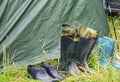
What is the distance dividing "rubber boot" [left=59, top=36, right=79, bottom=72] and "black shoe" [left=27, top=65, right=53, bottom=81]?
0.21 m

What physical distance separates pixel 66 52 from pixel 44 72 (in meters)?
0.28

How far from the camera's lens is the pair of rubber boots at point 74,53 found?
344cm

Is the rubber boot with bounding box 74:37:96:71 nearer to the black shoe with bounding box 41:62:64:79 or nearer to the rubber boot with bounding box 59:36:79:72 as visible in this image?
the rubber boot with bounding box 59:36:79:72

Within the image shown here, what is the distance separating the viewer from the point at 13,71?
358 cm

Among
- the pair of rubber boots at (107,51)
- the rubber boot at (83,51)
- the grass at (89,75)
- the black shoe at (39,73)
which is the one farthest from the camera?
the pair of rubber boots at (107,51)

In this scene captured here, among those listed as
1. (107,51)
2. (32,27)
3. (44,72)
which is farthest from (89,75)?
(32,27)

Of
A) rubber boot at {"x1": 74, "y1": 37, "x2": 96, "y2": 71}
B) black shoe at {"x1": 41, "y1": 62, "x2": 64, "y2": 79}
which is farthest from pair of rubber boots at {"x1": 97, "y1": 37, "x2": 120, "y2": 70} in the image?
black shoe at {"x1": 41, "y1": 62, "x2": 64, "y2": 79}

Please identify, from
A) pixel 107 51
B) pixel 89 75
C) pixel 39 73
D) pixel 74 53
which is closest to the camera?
pixel 89 75

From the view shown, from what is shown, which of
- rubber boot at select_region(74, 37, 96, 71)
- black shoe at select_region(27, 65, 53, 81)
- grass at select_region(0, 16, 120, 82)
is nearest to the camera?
grass at select_region(0, 16, 120, 82)

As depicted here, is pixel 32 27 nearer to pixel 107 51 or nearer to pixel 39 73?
pixel 39 73

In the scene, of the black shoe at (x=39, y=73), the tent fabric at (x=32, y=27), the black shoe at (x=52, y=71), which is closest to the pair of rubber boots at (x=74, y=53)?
the black shoe at (x=52, y=71)

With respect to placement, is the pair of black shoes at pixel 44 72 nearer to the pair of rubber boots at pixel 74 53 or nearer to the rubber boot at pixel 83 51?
the pair of rubber boots at pixel 74 53

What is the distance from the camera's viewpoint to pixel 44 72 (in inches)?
134

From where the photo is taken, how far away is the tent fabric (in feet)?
12.3
